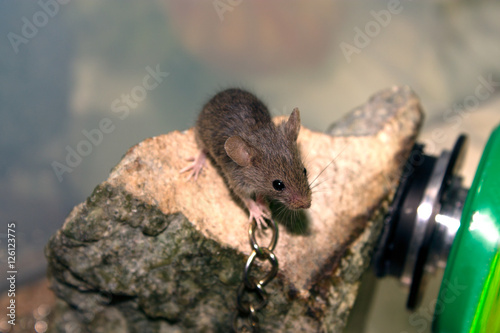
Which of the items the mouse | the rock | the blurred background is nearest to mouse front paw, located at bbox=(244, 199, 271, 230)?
the mouse

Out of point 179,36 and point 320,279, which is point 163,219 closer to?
point 320,279

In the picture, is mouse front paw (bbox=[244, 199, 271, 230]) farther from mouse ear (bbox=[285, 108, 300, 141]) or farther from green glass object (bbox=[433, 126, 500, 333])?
green glass object (bbox=[433, 126, 500, 333])

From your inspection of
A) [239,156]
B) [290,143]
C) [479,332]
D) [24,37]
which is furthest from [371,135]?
[24,37]

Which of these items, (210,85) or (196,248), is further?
(210,85)

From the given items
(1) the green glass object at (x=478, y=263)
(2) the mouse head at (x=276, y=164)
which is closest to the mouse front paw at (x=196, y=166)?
(2) the mouse head at (x=276, y=164)

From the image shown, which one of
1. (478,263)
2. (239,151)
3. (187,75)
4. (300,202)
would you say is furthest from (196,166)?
(187,75)

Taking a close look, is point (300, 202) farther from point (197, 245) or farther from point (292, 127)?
point (197, 245)

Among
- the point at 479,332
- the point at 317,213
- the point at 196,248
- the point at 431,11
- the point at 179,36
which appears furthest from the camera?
the point at 431,11
